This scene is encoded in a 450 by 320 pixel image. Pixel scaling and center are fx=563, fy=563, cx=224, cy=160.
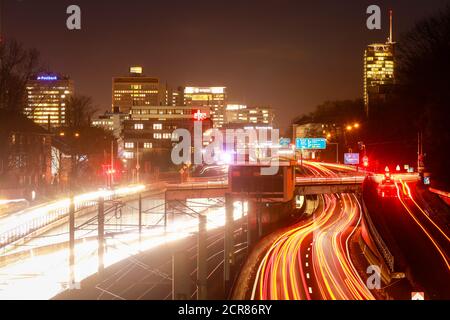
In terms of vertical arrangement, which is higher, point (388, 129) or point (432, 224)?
point (388, 129)

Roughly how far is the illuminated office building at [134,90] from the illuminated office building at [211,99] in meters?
7.66

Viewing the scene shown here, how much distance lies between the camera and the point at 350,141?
54844mm

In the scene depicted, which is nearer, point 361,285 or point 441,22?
point 361,285

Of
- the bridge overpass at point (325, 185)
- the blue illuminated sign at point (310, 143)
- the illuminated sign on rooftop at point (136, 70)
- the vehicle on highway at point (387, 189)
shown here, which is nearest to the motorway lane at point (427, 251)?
the vehicle on highway at point (387, 189)

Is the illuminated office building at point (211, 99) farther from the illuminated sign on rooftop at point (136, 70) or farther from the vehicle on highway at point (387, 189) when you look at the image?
the vehicle on highway at point (387, 189)

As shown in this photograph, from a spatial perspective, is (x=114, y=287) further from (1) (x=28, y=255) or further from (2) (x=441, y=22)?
(2) (x=441, y=22)

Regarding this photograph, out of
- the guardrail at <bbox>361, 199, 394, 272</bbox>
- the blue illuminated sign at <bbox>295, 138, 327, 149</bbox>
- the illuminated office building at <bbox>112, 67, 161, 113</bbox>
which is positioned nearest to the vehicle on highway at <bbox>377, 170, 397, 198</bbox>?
the guardrail at <bbox>361, 199, 394, 272</bbox>

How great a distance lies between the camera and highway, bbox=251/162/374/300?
49.1ft

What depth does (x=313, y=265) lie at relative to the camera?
18.8m

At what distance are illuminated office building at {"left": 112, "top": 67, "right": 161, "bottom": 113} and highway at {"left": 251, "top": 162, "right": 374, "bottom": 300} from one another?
110 metres

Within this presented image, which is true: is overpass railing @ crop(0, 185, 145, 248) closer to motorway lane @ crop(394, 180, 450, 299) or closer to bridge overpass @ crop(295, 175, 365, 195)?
motorway lane @ crop(394, 180, 450, 299)
